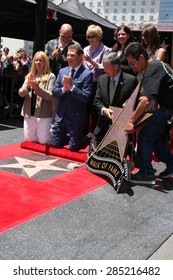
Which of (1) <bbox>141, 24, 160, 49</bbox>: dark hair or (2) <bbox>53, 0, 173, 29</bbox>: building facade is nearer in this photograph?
(1) <bbox>141, 24, 160, 49</bbox>: dark hair

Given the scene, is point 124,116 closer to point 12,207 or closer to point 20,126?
point 12,207

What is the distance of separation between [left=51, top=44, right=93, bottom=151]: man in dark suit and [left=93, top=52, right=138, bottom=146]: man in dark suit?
460 millimetres

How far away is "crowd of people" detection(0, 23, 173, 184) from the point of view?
13.3ft

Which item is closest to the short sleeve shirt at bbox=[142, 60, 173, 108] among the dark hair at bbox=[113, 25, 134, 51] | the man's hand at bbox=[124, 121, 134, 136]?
the man's hand at bbox=[124, 121, 134, 136]

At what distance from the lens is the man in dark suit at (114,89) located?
450 centimetres

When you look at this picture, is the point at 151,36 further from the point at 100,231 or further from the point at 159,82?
the point at 100,231

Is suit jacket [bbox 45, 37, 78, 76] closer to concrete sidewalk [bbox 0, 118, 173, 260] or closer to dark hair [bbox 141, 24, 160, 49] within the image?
dark hair [bbox 141, 24, 160, 49]

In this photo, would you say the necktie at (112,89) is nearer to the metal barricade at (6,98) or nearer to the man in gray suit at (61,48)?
the man in gray suit at (61,48)

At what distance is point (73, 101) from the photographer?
17.3ft

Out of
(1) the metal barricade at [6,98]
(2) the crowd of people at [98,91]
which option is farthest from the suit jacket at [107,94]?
(1) the metal barricade at [6,98]

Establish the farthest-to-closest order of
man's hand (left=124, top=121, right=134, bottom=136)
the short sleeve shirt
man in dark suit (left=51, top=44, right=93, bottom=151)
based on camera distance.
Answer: man in dark suit (left=51, top=44, right=93, bottom=151) < man's hand (left=124, top=121, right=134, bottom=136) < the short sleeve shirt

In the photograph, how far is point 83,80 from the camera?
5.19 metres

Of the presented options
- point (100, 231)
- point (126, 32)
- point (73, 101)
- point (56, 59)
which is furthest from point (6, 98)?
point (100, 231)

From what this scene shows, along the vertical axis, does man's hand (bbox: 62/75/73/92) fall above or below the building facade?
below
